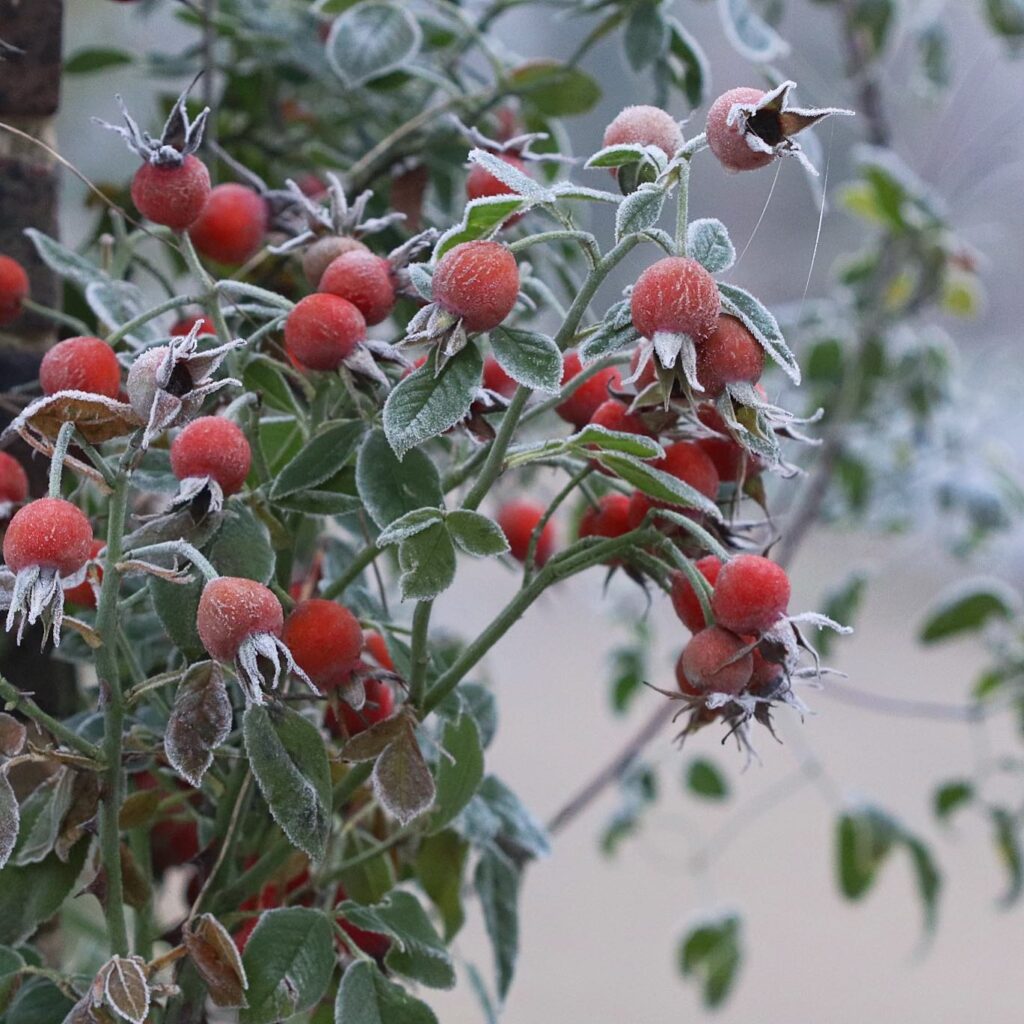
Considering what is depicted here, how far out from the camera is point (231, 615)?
0.96 feet

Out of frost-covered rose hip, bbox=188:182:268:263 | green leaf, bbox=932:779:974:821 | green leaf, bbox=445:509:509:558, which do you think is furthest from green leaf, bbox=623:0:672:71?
green leaf, bbox=932:779:974:821

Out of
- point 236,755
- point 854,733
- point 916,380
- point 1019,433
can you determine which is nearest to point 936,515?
point 916,380

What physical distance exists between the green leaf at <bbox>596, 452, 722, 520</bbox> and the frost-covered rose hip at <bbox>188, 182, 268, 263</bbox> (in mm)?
183

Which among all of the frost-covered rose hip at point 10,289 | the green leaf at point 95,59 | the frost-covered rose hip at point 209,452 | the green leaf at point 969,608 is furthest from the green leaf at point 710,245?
the green leaf at point 969,608

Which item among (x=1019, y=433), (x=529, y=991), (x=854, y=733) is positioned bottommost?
(x=529, y=991)

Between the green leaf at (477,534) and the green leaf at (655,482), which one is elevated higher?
the green leaf at (655,482)

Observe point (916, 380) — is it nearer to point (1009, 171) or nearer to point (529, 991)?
point (1009, 171)

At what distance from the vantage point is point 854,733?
1.88 m

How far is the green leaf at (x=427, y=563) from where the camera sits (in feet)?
1.04

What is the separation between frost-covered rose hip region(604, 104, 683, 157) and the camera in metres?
0.34

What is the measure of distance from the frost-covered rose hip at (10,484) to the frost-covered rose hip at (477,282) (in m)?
0.15

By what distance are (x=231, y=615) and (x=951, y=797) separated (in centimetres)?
84

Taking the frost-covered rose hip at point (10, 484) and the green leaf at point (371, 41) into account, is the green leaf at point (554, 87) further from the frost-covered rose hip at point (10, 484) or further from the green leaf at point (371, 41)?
the frost-covered rose hip at point (10, 484)

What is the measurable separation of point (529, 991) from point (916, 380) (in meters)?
0.94
